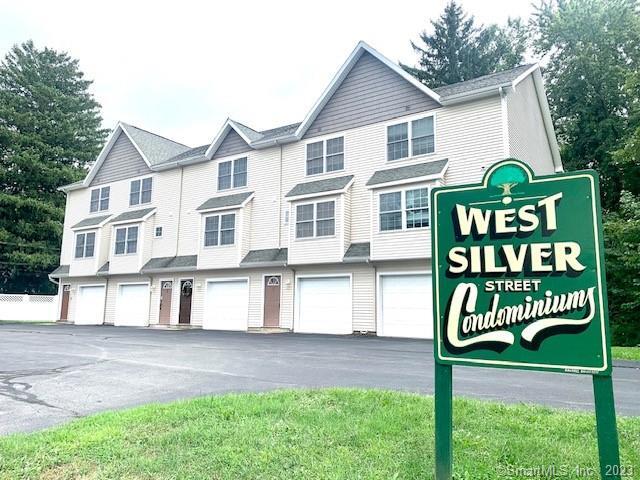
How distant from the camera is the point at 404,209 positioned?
15.8 meters

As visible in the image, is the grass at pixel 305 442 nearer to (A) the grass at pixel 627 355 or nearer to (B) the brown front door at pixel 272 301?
(A) the grass at pixel 627 355

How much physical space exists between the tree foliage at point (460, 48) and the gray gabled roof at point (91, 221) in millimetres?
25116

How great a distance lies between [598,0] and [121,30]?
953 inches

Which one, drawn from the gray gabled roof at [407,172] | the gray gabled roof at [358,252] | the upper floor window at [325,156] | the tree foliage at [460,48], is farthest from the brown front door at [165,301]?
the tree foliage at [460,48]

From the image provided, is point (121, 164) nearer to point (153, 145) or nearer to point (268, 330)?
point (153, 145)

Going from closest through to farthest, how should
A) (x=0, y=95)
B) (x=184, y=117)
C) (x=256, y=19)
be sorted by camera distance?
(x=256, y=19), (x=0, y=95), (x=184, y=117)

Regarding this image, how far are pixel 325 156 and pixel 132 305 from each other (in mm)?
13636

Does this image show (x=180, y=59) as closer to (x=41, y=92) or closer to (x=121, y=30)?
(x=121, y=30)

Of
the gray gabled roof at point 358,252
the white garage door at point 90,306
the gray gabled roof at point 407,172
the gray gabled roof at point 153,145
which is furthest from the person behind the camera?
the gray gabled roof at point 153,145

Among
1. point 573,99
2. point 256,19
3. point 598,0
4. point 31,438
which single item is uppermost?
point 598,0

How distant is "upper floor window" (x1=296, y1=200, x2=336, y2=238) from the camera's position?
57.5ft

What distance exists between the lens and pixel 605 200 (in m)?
23.5

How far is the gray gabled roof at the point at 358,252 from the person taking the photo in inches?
645

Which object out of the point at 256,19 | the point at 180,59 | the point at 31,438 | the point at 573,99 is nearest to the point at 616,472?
the point at 31,438
